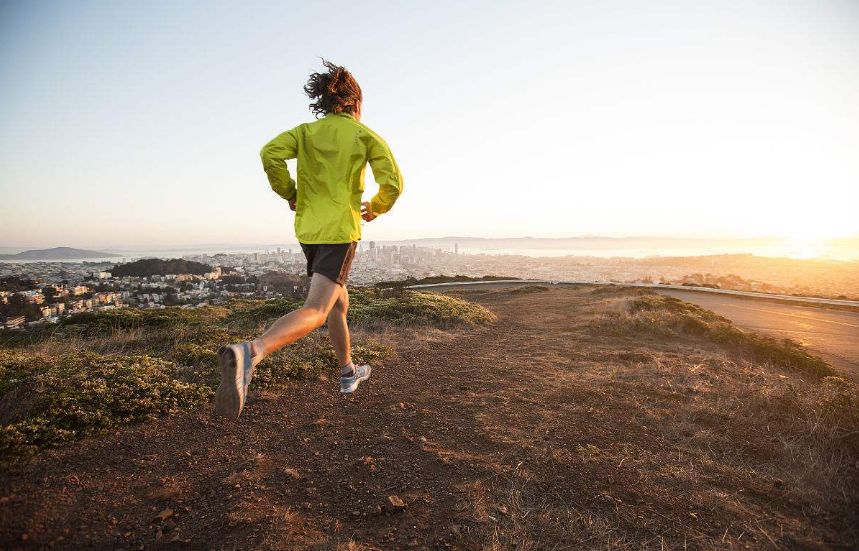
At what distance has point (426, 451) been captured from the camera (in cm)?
288

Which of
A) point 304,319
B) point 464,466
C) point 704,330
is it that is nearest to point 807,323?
point 704,330

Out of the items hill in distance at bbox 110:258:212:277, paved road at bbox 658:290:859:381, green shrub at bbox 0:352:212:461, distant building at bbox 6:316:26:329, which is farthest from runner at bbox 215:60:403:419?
hill in distance at bbox 110:258:212:277

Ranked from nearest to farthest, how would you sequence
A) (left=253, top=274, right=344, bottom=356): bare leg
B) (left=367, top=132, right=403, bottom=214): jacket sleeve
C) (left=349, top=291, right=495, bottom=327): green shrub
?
(left=253, top=274, right=344, bottom=356): bare leg → (left=367, top=132, right=403, bottom=214): jacket sleeve → (left=349, top=291, right=495, bottom=327): green shrub

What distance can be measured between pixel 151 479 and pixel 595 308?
1155 cm

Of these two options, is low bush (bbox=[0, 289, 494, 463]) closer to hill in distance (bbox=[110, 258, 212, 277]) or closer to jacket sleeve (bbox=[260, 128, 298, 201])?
jacket sleeve (bbox=[260, 128, 298, 201])

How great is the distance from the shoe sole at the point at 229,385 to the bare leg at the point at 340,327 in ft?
3.19

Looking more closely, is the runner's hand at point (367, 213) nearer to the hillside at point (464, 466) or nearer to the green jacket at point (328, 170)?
the green jacket at point (328, 170)

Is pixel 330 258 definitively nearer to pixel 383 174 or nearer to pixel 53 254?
pixel 383 174

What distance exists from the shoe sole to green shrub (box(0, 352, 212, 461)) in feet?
4.02

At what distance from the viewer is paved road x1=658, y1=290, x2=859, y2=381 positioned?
22.7ft

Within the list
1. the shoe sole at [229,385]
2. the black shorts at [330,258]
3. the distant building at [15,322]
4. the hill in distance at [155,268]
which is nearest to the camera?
the shoe sole at [229,385]

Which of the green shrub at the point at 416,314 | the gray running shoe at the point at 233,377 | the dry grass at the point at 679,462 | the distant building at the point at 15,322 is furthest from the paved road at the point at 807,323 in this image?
the distant building at the point at 15,322

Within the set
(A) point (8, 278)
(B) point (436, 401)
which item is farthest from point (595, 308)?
(A) point (8, 278)

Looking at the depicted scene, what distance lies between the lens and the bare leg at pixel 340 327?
11.0ft
